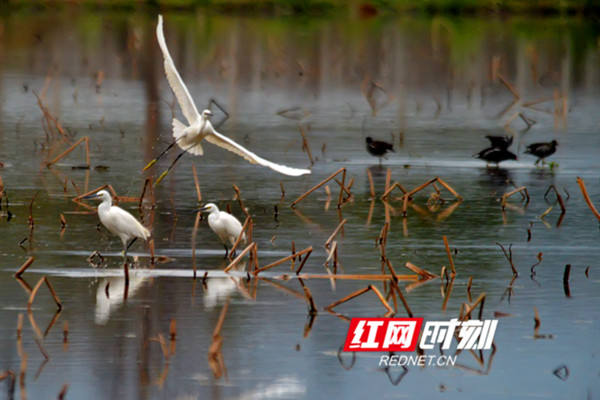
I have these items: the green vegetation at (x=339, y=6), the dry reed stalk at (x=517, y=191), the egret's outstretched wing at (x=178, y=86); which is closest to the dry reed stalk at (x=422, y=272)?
the egret's outstretched wing at (x=178, y=86)

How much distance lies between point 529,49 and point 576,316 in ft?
127

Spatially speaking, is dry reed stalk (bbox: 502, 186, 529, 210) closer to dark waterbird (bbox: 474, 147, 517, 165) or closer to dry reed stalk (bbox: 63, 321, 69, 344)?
dark waterbird (bbox: 474, 147, 517, 165)

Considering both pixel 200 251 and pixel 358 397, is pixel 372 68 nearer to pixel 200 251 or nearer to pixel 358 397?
pixel 200 251

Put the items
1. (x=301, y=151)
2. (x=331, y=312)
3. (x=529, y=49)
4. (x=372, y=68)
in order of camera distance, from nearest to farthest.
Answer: (x=331, y=312), (x=301, y=151), (x=372, y=68), (x=529, y=49)

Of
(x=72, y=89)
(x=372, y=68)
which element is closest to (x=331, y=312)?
(x=72, y=89)

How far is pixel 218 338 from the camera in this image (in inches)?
380

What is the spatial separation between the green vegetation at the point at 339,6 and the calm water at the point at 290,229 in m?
23.2

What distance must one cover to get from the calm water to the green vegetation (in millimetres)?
23225

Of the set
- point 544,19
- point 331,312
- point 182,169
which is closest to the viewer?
point 331,312

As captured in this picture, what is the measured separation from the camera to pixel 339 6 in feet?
226

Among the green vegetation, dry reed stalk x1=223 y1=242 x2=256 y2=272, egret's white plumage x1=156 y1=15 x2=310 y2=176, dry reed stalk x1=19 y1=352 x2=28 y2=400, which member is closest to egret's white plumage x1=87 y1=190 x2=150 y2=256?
dry reed stalk x1=223 y1=242 x2=256 y2=272

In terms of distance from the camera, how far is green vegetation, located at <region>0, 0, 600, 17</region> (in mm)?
64875

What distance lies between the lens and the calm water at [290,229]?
971cm

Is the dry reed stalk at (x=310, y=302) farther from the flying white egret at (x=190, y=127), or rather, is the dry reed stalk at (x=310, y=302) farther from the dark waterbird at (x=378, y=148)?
the dark waterbird at (x=378, y=148)
